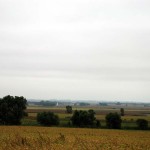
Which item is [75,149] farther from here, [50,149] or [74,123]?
[74,123]

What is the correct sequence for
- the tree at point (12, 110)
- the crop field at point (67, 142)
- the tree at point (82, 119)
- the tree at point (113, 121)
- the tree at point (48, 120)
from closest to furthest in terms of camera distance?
the crop field at point (67, 142) → the tree at point (113, 121) → the tree at point (82, 119) → the tree at point (48, 120) → the tree at point (12, 110)

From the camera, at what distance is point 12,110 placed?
9125 centimetres

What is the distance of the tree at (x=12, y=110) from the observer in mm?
90375

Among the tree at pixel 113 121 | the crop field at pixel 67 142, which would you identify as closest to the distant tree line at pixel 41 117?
the tree at pixel 113 121

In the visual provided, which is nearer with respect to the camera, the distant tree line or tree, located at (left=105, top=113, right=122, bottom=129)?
tree, located at (left=105, top=113, right=122, bottom=129)

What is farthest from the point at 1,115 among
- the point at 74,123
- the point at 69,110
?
the point at 69,110

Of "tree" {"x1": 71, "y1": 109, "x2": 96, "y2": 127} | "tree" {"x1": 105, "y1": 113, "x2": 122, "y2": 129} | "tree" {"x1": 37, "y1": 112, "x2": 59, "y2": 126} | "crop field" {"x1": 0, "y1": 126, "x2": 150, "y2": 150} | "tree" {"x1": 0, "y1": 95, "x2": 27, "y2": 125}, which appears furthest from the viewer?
"tree" {"x1": 0, "y1": 95, "x2": 27, "y2": 125}

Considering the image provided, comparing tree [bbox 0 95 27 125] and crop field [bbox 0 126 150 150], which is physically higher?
tree [bbox 0 95 27 125]

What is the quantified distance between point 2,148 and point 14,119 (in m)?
65.1

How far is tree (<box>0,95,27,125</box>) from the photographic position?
90.4m

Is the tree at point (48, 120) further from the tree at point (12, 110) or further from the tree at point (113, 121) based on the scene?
the tree at point (113, 121)

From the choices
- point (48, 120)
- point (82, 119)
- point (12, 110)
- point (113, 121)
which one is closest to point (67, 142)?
point (113, 121)

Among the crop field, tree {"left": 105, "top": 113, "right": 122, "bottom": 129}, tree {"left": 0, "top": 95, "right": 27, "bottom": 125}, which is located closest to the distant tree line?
tree {"left": 0, "top": 95, "right": 27, "bottom": 125}

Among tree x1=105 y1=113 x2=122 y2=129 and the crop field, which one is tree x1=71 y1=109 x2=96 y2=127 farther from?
the crop field
